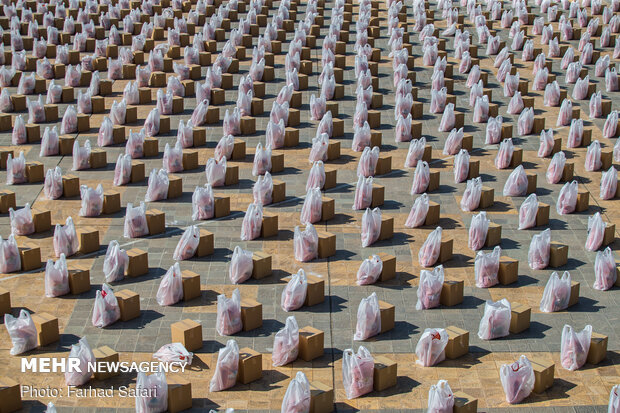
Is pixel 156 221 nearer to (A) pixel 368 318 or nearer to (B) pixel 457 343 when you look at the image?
(A) pixel 368 318

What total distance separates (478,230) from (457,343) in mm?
4374

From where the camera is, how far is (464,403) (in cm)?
1414

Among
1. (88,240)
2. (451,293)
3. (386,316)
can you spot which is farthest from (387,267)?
(88,240)

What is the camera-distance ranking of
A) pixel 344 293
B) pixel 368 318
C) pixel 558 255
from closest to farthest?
pixel 368 318 → pixel 344 293 → pixel 558 255

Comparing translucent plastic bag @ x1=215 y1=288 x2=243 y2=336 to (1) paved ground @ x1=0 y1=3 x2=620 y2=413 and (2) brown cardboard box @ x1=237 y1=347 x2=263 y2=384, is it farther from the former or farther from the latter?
(2) brown cardboard box @ x1=237 y1=347 x2=263 y2=384

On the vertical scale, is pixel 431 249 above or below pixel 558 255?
above

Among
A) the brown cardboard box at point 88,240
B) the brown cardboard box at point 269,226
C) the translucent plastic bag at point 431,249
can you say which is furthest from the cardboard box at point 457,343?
the brown cardboard box at point 88,240

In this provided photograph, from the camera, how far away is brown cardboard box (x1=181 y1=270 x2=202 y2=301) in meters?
17.7

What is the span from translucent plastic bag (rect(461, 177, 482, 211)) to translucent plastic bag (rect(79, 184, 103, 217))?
8062 mm

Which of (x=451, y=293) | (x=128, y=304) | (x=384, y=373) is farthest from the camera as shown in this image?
(x=451, y=293)

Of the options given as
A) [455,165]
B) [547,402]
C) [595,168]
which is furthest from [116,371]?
[595,168]

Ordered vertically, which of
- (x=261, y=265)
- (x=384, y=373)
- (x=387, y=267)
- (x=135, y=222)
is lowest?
(x=384, y=373)

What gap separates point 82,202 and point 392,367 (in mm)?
9158

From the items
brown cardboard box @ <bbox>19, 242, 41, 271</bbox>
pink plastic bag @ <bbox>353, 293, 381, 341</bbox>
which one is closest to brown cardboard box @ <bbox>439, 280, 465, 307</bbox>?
pink plastic bag @ <bbox>353, 293, 381, 341</bbox>
